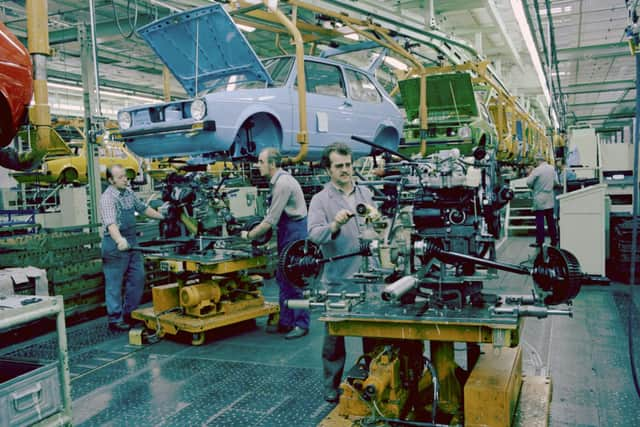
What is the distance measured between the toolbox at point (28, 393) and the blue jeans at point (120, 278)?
12.4 ft

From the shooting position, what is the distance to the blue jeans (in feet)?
19.1

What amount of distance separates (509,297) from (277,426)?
1659mm

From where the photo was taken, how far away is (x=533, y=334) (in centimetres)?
510

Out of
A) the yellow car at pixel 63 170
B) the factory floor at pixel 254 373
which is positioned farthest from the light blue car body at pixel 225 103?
the yellow car at pixel 63 170

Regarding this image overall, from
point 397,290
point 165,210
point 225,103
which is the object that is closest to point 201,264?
point 165,210

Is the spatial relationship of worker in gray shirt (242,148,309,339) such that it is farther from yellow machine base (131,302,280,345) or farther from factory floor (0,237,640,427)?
yellow machine base (131,302,280,345)

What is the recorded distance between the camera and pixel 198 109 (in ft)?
17.3

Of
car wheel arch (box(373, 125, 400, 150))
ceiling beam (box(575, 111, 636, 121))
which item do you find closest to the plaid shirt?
car wheel arch (box(373, 125, 400, 150))

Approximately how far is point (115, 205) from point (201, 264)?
1.35 m

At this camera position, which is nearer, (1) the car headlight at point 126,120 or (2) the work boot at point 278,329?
(2) the work boot at point 278,329

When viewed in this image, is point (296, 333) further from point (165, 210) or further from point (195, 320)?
point (165, 210)

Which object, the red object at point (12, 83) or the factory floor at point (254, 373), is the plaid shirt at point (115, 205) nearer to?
the factory floor at point (254, 373)

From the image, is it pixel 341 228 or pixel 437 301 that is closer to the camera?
pixel 437 301

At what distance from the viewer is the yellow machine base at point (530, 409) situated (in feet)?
8.47
